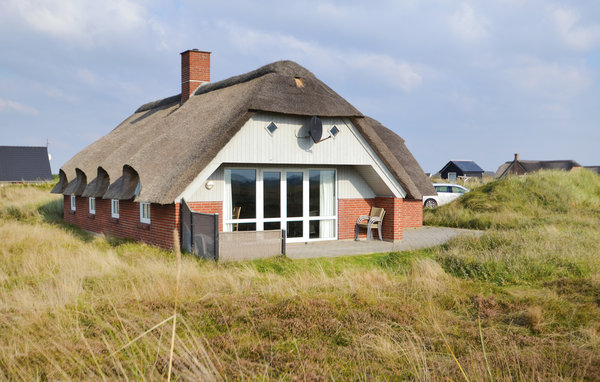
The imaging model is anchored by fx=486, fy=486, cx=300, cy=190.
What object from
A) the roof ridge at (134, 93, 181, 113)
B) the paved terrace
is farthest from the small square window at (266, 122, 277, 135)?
the roof ridge at (134, 93, 181, 113)

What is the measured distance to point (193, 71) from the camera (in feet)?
60.4

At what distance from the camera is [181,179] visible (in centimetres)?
1155

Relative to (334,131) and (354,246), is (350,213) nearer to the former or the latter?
(354,246)

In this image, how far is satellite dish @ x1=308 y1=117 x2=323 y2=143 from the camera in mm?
13391


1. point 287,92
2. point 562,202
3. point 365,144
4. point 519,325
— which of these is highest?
point 287,92

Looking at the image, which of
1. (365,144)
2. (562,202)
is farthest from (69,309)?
(562,202)

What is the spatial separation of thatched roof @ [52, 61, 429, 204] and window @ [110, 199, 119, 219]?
616 mm

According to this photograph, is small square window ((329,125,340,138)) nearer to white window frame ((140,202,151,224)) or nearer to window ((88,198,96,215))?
white window frame ((140,202,151,224))

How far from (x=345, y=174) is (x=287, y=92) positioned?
3.22 meters

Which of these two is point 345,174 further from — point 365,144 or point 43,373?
point 43,373

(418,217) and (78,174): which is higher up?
(78,174)

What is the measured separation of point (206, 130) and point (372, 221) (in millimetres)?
5660

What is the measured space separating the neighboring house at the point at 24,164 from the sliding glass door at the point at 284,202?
138ft

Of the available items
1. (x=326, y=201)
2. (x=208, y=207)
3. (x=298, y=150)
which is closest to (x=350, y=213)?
(x=326, y=201)
